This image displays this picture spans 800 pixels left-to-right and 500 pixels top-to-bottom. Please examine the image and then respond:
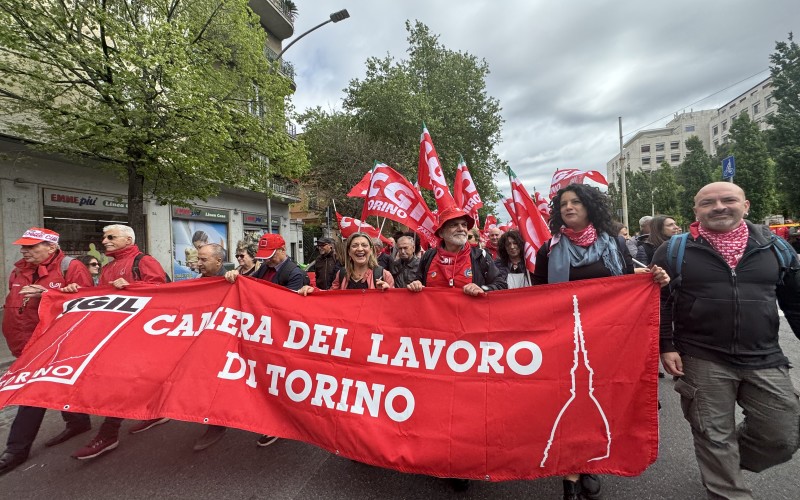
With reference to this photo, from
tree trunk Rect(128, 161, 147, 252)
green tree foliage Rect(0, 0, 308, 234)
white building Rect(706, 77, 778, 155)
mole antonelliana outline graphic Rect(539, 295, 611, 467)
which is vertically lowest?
mole antonelliana outline graphic Rect(539, 295, 611, 467)

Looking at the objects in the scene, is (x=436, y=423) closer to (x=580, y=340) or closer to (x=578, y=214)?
(x=580, y=340)

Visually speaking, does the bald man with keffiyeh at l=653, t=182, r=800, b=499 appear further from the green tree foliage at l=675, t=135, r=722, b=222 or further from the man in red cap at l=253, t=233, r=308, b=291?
the green tree foliage at l=675, t=135, r=722, b=222

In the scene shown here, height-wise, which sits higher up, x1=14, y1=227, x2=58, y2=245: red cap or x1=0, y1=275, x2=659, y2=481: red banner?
x1=14, y1=227, x2=58, y2=245: red cap

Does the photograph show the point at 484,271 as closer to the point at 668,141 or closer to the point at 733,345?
the point at 733,345

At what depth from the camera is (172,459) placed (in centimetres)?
311

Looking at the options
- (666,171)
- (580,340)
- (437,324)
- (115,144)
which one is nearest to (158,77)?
(115,144)

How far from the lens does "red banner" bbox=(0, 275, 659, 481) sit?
226cm

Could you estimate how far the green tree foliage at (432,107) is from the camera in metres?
22.1

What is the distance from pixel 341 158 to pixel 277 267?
17.9m

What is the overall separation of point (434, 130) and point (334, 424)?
2191 cm

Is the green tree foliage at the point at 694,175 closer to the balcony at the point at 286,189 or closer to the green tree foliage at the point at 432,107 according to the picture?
the green tree foliage at the point at 432,107

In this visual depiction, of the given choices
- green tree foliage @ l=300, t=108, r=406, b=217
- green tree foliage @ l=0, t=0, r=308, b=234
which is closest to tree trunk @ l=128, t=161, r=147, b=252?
green tree foliage @ l=0, t=0, r=308, b=234

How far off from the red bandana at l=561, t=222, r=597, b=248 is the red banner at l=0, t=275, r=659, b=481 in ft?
1.02

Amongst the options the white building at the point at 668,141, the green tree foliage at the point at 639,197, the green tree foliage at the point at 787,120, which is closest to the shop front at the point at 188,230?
the green tree foliage at the point at 787,120
